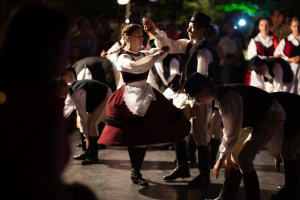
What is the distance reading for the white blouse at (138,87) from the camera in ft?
12.6

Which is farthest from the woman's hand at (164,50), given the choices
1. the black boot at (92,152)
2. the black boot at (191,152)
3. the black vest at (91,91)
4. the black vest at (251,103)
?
the black boot at (191,152)

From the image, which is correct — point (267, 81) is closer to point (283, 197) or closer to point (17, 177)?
point (283, 197)

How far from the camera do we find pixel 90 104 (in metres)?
5.07

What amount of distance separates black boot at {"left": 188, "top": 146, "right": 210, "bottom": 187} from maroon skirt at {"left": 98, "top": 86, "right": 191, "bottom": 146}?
0.48 m

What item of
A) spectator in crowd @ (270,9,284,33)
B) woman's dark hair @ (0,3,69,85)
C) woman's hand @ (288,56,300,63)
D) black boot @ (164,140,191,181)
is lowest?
black boot @ (164,140,191,181)

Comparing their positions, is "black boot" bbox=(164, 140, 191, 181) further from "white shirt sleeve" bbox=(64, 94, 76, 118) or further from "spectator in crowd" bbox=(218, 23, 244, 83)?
"spectator in crowd" bbox=(218, 23, 244, 83)

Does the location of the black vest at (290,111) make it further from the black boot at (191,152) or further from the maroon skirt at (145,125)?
the black boot at (191,152)

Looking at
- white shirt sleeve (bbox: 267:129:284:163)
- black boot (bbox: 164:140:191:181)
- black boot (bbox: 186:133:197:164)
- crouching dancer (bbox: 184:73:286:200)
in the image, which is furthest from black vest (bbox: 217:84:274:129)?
black boot (bbox: 186:133:197:164)

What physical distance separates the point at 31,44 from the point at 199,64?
3.41 m

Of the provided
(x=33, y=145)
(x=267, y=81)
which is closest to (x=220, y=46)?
(x=267, y=81)

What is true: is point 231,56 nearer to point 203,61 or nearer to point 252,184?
point 203,61

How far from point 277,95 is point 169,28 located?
6.81 m

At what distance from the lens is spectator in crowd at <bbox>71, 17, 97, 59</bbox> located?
8062 millimetres

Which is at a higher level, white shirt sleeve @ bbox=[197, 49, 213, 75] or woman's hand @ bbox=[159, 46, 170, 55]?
woman's hand @ bbox=[159, 46, 170, 55]
